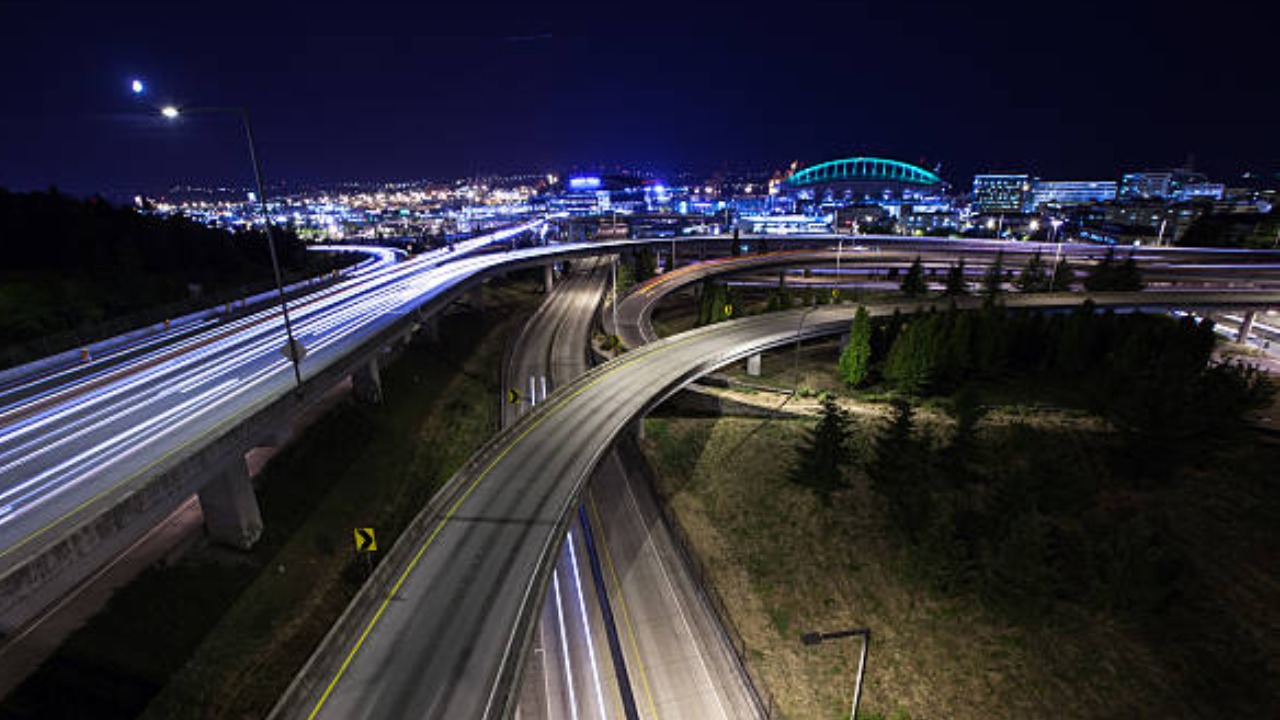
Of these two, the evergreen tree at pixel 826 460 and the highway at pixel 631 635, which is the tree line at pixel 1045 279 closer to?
the evergreen tree at pixel 826 460

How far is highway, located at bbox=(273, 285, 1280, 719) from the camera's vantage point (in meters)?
15.3

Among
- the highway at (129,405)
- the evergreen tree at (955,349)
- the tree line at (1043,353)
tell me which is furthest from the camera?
the evergreen tree at (955,349)

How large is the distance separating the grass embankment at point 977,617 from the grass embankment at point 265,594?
60.6 ft

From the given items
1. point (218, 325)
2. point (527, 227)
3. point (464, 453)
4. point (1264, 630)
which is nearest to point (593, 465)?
point (464, 453)

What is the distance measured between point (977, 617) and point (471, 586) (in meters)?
24.1

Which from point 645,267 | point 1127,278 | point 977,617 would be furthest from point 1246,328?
point 645,267

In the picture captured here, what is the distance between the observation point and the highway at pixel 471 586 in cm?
1534

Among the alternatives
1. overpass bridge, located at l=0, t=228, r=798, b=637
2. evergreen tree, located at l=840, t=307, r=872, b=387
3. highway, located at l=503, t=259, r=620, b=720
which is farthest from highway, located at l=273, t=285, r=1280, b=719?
evergreen tree, located at l=840, t=307, r=872, b=387

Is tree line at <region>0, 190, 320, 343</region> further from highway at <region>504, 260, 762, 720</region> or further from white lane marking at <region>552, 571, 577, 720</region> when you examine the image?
white lane marking at <region>552, 571, 577, 720</region>

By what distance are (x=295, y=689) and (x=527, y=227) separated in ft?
562

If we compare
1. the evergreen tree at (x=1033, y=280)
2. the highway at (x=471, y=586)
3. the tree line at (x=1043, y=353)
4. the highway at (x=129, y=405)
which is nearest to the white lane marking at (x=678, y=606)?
the highway at (x=471, y=586)

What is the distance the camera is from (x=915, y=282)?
70.7m

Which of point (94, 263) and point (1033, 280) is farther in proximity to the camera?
point (1033, 280)

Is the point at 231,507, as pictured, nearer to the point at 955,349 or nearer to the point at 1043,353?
the point at 955,349
